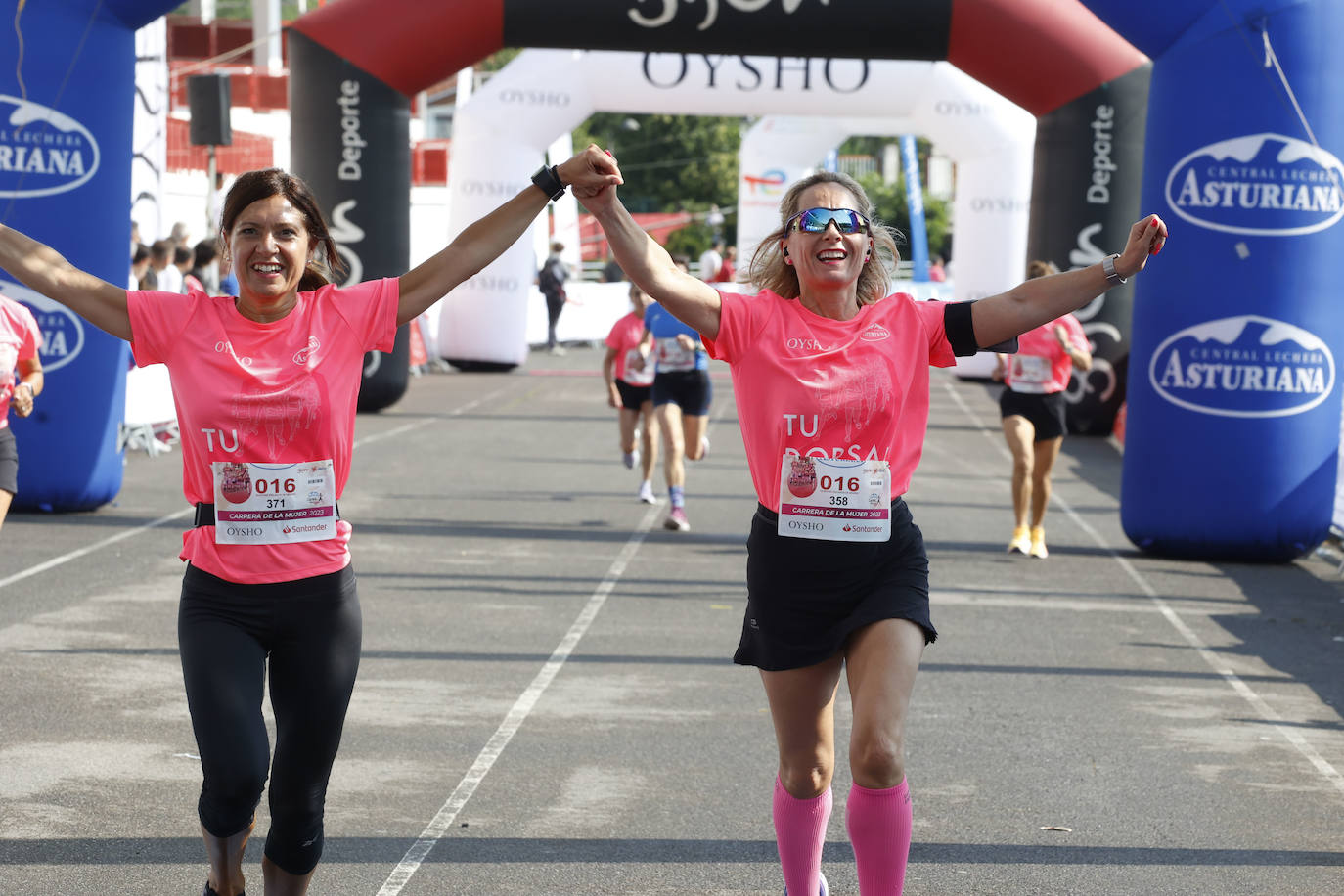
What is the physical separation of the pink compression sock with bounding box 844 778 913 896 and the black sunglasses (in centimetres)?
129

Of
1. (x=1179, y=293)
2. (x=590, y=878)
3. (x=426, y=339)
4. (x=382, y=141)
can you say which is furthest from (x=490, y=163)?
(x=590, y=878)

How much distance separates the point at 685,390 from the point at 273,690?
828 centimetres

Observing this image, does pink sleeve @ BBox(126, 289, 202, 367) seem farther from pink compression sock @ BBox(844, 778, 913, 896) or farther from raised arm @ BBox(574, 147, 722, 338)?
pink compression sock @ BBox(844, 778, 913, 896)

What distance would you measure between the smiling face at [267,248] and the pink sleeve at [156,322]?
0.15 meters

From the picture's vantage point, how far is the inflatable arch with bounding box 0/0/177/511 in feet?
34.6

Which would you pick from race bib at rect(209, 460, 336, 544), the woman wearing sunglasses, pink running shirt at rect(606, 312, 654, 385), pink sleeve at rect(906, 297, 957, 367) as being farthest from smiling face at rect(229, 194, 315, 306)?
pink running shirt at rect(606, 312, 654, 385)

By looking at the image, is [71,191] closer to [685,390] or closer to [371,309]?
[685,390]

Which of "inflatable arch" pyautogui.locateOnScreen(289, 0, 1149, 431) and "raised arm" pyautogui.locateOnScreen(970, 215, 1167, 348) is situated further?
"inflatable arch" pyautogui.locateOnScreen(289, 0, 1149, 431)

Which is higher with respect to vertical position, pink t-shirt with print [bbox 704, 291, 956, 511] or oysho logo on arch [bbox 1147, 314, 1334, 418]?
pink t-shirt with print [bbox 704, 291, 956, 511]

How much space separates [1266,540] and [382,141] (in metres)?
10.5

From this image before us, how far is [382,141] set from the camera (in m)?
17.5

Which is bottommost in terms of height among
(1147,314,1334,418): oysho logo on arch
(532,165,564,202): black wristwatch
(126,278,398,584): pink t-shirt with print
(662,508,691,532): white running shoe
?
(662,508,691,532): white running shoe

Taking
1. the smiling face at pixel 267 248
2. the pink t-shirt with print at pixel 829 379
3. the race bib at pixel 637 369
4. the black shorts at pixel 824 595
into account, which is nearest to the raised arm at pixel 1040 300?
the pink t-shirt with print at pixel 829 379

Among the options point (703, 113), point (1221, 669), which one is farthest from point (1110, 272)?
point (703, 113)
